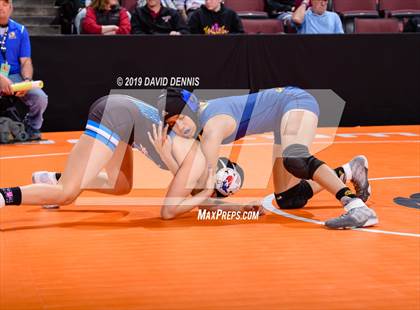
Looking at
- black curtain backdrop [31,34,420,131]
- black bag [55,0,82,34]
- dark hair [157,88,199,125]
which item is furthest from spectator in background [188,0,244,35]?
dark hair [157,88,199,125]

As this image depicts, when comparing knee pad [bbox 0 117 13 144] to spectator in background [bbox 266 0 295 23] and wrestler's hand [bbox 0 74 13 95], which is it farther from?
spectator in background [bbox 266 0 295 23]

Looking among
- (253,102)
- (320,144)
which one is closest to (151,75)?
(320,144)

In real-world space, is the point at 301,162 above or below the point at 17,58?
above

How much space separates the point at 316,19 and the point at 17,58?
4458 mm

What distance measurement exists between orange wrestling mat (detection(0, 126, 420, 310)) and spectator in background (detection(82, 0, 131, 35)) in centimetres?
443

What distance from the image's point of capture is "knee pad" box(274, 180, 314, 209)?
673 cm

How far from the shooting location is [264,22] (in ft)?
43.4

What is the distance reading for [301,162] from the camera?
606cm

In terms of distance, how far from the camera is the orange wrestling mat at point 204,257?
4.44 meters

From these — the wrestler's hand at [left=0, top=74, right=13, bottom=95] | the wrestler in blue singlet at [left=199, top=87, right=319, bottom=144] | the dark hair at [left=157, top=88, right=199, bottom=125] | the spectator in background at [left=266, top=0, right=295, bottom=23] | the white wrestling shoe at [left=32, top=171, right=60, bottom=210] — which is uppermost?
the dark hair at [left=157, top=88, right=199, bottom=125]

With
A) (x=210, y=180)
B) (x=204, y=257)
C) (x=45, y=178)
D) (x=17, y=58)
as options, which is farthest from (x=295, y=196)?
(x=17, y=58)

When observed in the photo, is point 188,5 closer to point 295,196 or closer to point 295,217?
point 295,196

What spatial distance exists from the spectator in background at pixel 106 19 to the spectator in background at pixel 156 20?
0.15 m

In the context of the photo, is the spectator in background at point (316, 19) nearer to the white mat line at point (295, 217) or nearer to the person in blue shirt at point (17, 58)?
the person in blue shirt at point (17, 58)
